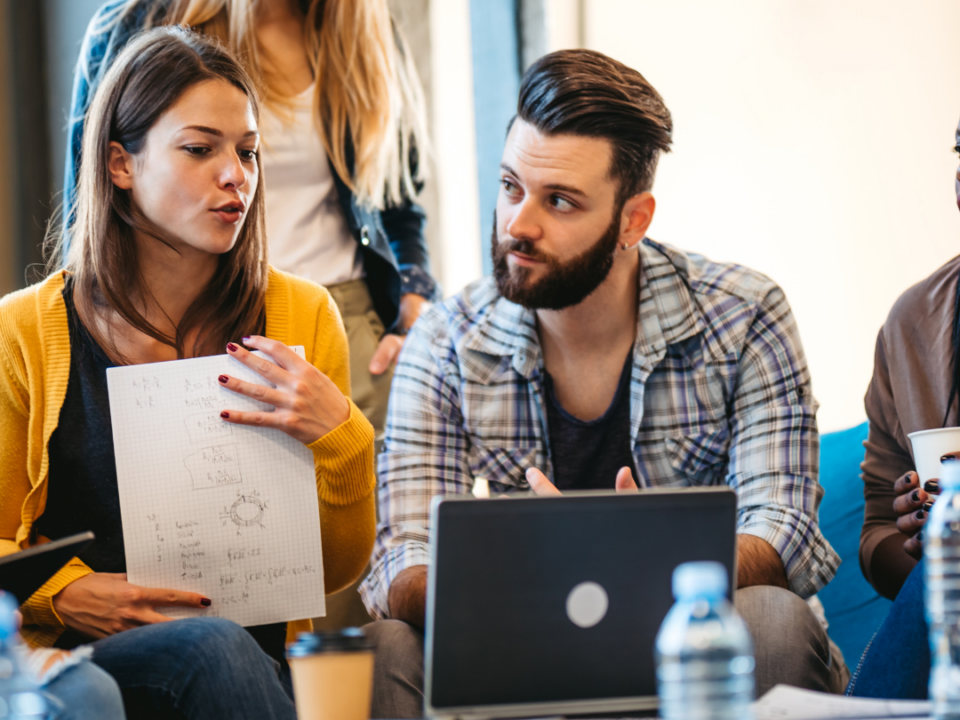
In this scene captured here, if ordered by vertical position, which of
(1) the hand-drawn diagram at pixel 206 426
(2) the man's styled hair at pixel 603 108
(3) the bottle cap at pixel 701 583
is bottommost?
(3) the bottle cap at pixel 701 583

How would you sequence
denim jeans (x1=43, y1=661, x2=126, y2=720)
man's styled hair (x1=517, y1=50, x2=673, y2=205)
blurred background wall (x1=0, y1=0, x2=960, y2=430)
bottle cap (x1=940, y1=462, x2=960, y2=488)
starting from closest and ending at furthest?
bottle cap (x1=940, y1=462, x2=960, y2=488)
denim jeans (x1=43, y1=661, x2=126, y2=720)
man's styled hair (x1=517, y1=50, x2=673, y2=205)
blurred background wall (x1=0, y1=0, x2=960, y2=430)

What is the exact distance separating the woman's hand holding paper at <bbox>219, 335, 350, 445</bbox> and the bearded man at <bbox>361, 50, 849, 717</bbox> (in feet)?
1.09

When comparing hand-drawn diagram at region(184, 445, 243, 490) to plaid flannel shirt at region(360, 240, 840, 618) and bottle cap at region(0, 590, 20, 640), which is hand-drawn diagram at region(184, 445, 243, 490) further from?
bottle cap at region(0, 590, 20, 640)

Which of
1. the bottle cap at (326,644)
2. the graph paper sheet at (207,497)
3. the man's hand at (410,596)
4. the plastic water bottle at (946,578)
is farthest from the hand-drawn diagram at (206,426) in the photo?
the plastic water bottle at (946,578)

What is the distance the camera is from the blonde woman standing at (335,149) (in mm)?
2080

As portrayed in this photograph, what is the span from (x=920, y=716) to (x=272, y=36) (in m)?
1.78

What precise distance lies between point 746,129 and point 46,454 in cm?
225

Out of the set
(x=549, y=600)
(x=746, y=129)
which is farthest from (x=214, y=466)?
(x=746, y=129)

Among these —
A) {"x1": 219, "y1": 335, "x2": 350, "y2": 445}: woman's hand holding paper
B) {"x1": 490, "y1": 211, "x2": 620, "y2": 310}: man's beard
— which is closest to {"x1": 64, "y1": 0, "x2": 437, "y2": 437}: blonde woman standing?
{"x1": 490, "y1": 211, "x2": 620, "y2": 310}: man's beard

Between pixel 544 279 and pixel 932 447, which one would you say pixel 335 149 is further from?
pixel 932 447

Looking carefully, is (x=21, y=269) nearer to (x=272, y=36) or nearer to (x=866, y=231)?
(x=272, y=36)

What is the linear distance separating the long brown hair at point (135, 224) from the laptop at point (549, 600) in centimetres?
76

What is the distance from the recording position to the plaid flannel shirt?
68.4 inches

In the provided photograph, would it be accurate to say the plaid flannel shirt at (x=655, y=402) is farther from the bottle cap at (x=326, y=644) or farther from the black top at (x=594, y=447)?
the bottle cap at (x=326, y=644)
